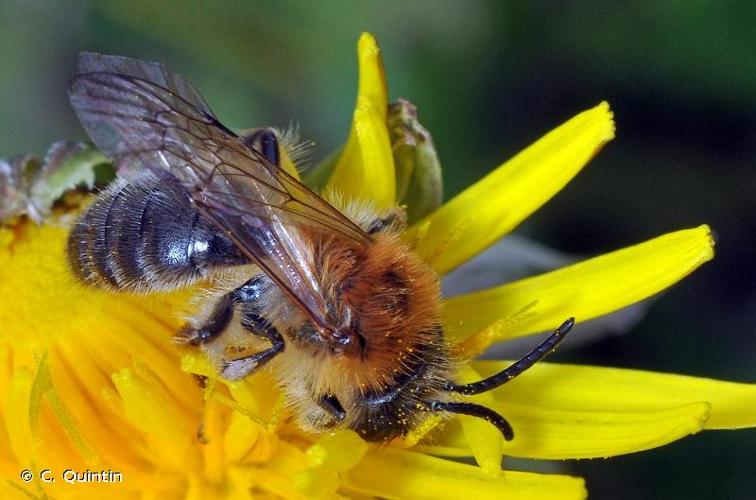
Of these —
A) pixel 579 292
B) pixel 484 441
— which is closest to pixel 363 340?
pixel 484 441

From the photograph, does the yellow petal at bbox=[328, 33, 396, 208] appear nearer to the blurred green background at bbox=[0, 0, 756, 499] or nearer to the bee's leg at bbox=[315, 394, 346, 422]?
the bee's leg at bbox=[315, 394, 346, 422]

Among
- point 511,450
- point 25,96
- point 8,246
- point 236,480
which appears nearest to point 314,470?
point 236,480

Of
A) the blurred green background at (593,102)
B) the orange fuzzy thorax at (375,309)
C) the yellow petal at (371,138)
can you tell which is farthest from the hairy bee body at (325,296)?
the blurred green background at (593,102)

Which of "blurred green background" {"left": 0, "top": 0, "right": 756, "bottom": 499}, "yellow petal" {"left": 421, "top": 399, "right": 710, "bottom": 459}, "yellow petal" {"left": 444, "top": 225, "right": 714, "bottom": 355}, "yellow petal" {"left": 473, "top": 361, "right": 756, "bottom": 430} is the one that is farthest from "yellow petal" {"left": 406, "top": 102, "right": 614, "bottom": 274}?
"blurred green background" {"left": 0, "top": 0, "right": 756, "bottom": 499}

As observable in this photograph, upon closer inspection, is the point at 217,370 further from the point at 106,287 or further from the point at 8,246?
the point at 8,246

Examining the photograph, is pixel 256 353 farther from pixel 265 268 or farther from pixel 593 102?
pixel 593 102

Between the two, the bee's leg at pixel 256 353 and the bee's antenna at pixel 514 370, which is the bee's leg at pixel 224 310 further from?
the bee's antenna at pixel 514 370
